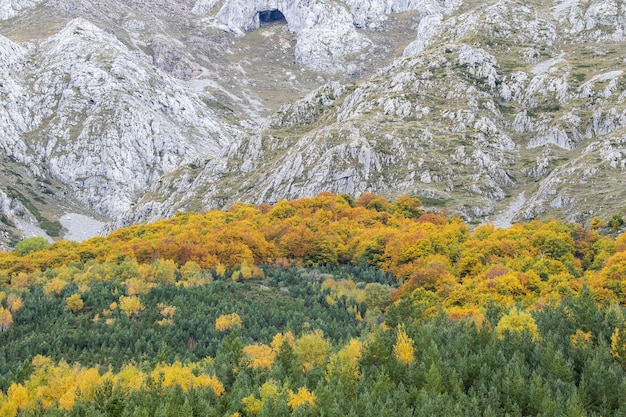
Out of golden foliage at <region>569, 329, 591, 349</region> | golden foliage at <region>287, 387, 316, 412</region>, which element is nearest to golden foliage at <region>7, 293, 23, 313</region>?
golden foliage at <region>287, 387, 316, 412</region>

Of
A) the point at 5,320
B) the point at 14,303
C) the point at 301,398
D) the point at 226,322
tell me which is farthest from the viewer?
the point at 14,303

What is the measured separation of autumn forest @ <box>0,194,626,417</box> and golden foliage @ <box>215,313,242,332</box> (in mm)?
242

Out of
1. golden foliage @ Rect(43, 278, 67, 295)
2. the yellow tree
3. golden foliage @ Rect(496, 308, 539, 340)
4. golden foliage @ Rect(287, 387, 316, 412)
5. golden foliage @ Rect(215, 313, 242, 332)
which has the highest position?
golden foliage @ Rect(43, 278, 67, 295)

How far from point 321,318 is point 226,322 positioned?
1706 cm

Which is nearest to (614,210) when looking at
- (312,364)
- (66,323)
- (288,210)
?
(288,210)

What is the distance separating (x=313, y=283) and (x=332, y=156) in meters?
88.9

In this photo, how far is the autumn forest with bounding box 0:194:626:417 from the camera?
58625 mm

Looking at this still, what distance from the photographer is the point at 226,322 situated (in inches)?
3816

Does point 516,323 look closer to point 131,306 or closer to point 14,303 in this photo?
point 131,306

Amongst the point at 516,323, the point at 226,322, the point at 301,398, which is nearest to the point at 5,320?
the point at 226,322

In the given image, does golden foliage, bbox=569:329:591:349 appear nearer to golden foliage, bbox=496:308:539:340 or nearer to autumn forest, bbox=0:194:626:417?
autumn forest, bbox=0:194:626:417

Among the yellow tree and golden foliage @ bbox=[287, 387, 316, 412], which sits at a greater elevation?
the yellow tree

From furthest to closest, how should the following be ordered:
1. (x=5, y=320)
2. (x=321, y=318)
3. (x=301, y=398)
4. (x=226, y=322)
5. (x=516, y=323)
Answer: (x=321, y=318) → (x=5, y=320) → (x=226, y=322) → (x=516, y=323) → (x=301, y=398)

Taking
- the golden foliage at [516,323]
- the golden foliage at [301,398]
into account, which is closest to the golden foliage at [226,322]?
the golden foliage at [301,398]
